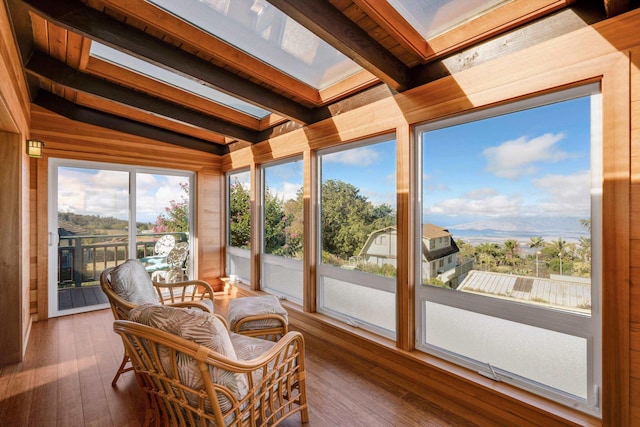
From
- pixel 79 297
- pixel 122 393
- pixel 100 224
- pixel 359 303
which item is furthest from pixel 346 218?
pixel 79 297

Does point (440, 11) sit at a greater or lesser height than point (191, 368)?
greater

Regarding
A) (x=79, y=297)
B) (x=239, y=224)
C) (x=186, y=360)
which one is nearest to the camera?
(x=186, y=360)

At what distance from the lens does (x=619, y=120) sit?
5.01 feet

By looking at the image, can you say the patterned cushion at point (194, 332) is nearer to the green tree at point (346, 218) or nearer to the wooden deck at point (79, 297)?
the green tree at point (346, 218)

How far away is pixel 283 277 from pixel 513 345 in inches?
103

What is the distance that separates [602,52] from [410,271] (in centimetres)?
174

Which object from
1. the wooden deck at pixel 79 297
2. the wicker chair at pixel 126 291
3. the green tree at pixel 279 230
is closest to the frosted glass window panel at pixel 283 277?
the green tree at pixel 279 230

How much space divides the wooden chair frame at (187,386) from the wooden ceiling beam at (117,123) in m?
3.53

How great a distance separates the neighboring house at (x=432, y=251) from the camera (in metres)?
2.26

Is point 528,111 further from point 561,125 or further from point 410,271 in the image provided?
point 410,271

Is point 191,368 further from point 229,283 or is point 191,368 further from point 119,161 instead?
point 119,161

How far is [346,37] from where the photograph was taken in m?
1.85

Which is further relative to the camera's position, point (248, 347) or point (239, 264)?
point (239, 264)

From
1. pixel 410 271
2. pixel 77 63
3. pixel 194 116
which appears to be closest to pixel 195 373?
pixel 410 271
